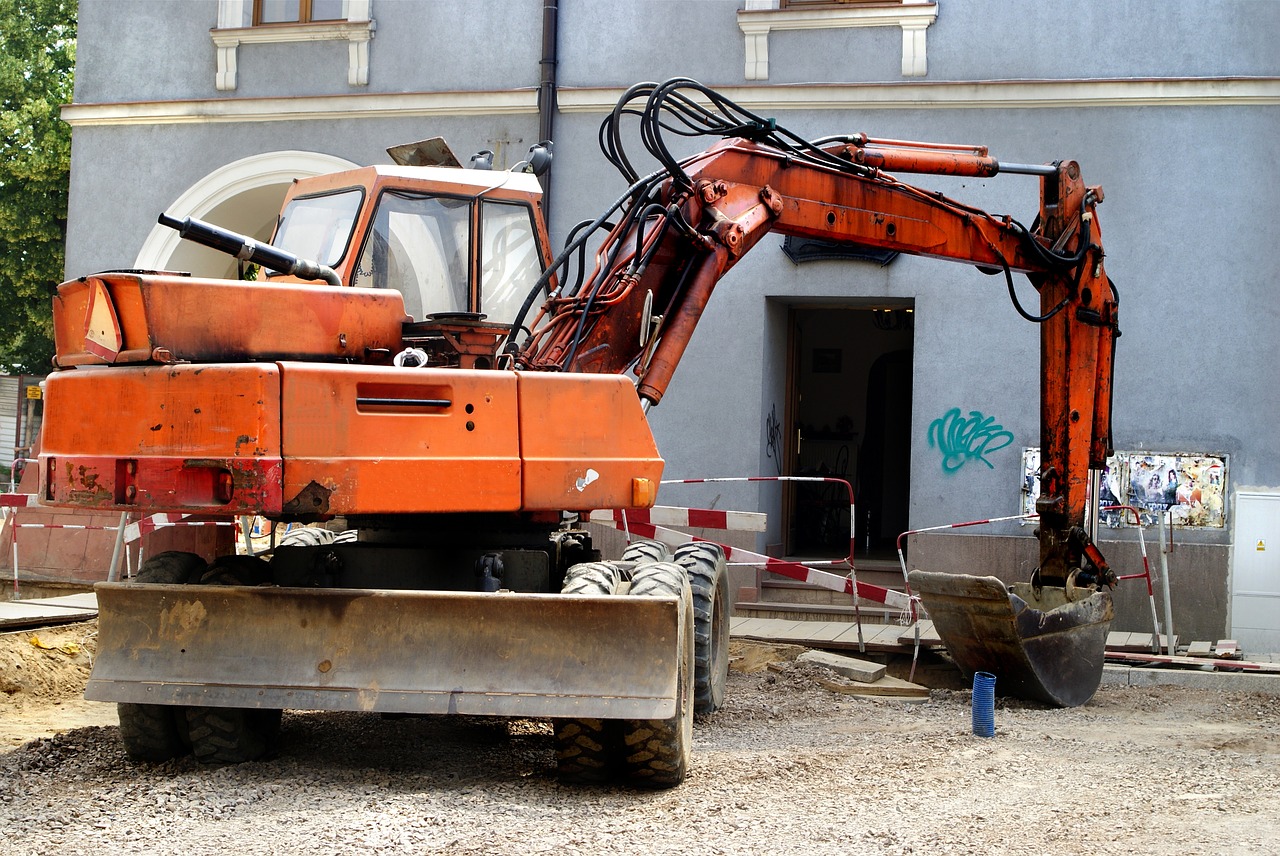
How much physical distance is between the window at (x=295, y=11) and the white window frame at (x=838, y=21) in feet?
13.6

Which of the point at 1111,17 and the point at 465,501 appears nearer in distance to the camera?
the point at 465,501

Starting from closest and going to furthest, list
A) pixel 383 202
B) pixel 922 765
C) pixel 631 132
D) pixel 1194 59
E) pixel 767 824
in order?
pixel 767 824
pixel 922 765
pixel 383 202
pixel 1194 59
pixel 631 132

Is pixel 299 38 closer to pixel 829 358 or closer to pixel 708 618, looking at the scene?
pixel 829 358

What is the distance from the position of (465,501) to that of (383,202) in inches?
83.4

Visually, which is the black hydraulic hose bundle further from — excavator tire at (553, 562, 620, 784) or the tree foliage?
the tree foliage

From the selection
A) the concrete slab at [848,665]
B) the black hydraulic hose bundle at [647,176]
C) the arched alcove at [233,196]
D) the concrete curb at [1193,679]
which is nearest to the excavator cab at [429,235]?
the black hydraulic hose bundle at [647,176]

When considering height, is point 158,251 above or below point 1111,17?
below

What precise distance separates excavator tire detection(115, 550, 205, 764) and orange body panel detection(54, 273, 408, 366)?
3.33 ft

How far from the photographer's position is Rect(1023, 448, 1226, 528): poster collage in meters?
12.1

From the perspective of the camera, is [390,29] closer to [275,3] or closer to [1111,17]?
[275,3]

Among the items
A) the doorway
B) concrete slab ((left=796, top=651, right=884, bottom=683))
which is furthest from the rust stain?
the doorway

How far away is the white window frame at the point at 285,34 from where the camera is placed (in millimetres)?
13789

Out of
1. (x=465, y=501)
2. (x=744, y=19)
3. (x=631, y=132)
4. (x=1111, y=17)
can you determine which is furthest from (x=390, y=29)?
(x=465, y=501)

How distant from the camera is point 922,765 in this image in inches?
265
